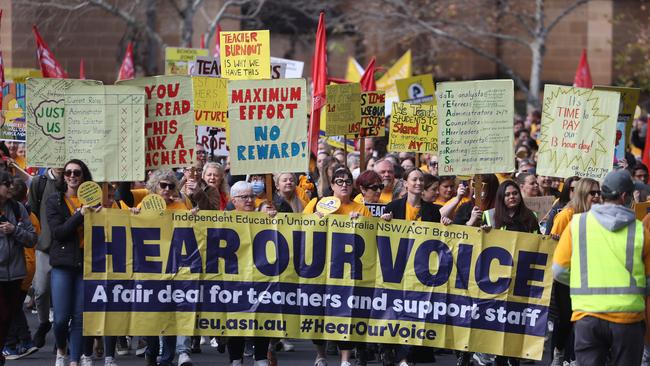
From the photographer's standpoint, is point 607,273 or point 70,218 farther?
point 70,218

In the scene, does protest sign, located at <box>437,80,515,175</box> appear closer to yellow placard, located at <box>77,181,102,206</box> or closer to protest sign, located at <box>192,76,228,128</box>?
yellow placard, located at <box>77,181,102,206</box>

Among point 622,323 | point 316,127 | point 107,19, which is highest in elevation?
point 107,19

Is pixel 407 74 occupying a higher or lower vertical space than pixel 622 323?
higher

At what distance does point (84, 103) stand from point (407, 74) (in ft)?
46.3

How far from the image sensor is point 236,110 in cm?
1118

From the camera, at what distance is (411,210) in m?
11.5

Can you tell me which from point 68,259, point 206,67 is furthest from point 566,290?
point 206,67

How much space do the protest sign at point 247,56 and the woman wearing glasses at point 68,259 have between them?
3725 mm

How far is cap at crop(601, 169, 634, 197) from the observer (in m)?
8.39

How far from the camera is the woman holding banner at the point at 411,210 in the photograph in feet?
37.0

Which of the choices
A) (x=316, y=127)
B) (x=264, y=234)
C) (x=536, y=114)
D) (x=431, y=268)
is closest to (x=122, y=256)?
(x=264, y=234)

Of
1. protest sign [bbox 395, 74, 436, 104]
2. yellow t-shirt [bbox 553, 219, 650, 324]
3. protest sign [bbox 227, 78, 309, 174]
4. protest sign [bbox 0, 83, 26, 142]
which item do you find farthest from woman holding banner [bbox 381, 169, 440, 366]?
protest sign [bbox 395, 74, 436, 104]

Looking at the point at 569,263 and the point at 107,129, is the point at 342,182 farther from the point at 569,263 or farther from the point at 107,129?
the point at 569,263

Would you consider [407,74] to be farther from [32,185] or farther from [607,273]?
[607,273]
